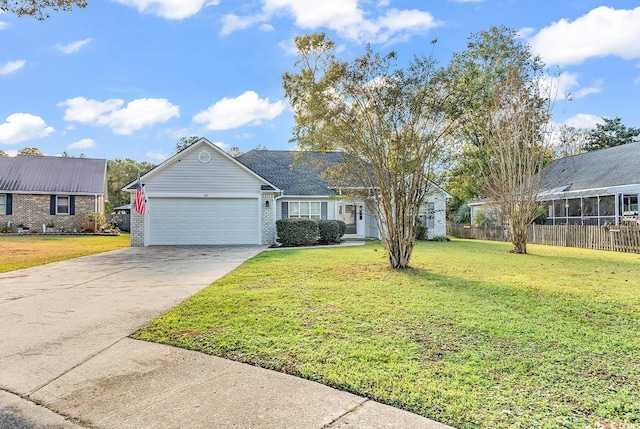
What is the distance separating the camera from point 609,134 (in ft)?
129

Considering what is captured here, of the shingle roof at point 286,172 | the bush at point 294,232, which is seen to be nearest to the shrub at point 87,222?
the shingle roof at point 286,172

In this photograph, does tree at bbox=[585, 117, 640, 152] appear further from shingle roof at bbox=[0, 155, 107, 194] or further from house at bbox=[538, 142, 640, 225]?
shingle roof at bbox=[0, 155, 107, 194]

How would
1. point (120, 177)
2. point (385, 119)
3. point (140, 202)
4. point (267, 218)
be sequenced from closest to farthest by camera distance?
point (385, 119) → point (140, 202) → point (267, 218) → point (120, 177)

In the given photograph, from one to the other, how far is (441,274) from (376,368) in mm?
5903

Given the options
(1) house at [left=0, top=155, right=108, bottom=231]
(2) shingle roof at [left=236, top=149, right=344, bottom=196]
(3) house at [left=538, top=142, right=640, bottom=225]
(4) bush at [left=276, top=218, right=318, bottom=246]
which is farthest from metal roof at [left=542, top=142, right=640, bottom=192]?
(1) house at [left=0, top=155, right=108, bottom=231]

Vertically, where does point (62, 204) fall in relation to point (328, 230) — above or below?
above

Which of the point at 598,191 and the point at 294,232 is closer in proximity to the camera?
the point at 294,232

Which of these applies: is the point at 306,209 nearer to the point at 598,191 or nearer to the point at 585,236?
the point at 585,236

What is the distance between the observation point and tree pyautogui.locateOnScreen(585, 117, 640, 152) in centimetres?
3828

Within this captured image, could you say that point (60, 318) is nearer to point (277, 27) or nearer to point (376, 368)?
point (376, 368)

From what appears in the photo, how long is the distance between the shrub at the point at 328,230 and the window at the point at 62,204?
19.5 meters

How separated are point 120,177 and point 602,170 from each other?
158 feet

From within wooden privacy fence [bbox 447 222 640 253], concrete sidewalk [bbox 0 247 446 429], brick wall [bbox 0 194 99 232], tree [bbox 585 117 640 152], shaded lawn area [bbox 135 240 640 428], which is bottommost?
concrete sidewalk [bbox 0 247 446 429]

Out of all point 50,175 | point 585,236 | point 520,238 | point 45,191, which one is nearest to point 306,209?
point 520,238
